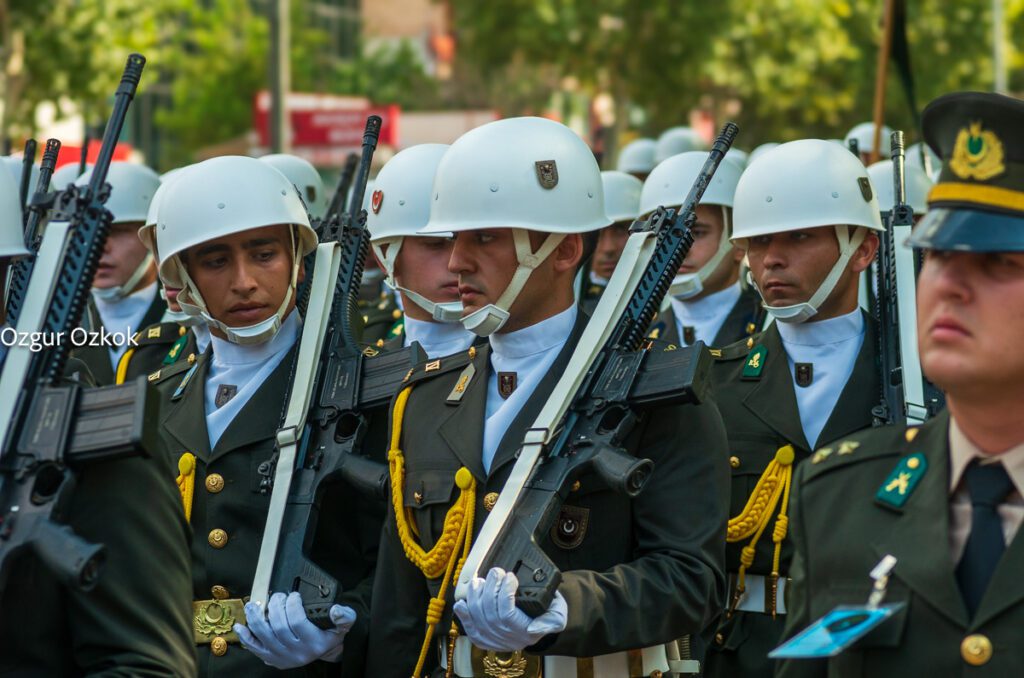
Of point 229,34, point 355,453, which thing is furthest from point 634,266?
point 229,34

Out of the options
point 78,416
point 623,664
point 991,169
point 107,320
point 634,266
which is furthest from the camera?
point 107,320

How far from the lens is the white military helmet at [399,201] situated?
24.5 ft

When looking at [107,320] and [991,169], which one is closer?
[991,169]

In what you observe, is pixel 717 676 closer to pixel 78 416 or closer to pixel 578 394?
pixel 578 394

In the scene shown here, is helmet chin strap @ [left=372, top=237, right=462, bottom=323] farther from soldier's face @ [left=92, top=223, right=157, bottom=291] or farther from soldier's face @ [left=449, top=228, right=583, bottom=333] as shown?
soldier's face @ [left=92, top=223, right=157, bottom=291]

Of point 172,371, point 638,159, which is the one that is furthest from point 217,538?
point 638,159

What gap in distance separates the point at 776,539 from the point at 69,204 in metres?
2.89

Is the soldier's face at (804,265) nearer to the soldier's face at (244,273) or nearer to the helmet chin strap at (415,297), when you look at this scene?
the helmet chin strap at (415,297)

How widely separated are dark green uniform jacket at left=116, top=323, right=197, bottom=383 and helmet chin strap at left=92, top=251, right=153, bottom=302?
4.88ft

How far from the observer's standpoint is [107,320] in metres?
8.79

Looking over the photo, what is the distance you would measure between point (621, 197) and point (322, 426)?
468 centimetres

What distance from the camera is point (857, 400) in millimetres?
6062

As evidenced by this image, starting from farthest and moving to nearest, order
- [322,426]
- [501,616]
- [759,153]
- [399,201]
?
[759,153] → [399,201] → [322,426] → [501,616]

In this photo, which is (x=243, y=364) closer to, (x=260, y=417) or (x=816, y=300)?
(x=260, y=417)
